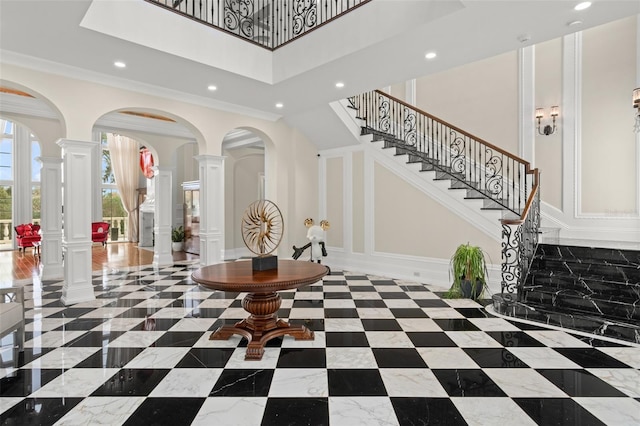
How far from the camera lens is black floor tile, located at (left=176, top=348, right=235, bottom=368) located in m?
2.77

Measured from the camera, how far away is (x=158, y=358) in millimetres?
2889

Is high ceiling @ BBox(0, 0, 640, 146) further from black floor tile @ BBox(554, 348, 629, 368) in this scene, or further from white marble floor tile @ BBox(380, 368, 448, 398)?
white marble floor tile @ BBox(380, 368, 448, 398)

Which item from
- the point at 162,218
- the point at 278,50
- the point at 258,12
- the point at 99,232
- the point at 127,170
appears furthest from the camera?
the point at 127,170

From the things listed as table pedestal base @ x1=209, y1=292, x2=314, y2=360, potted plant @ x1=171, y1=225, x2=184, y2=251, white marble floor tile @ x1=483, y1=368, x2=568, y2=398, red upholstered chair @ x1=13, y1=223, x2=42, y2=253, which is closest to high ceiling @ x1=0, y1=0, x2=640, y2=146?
table pedestal base @ x1=209, y1=292, x2=314, y2=360

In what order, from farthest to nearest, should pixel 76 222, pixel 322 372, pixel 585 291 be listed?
pixel 76 222 < pixel 585 291 < pixel 322 372

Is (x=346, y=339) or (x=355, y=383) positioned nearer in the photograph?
(x=355, y=383)

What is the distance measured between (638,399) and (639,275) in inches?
95.6

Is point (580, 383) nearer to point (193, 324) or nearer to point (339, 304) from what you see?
point (339, 304)

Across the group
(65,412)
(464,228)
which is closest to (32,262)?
(65,412)

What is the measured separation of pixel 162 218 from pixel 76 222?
10.7 feet

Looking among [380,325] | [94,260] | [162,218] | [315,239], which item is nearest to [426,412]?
[380,325]

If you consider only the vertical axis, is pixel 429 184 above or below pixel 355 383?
above

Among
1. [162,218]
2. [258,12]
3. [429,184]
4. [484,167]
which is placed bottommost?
[162,218]

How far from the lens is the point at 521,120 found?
632 centimetres
